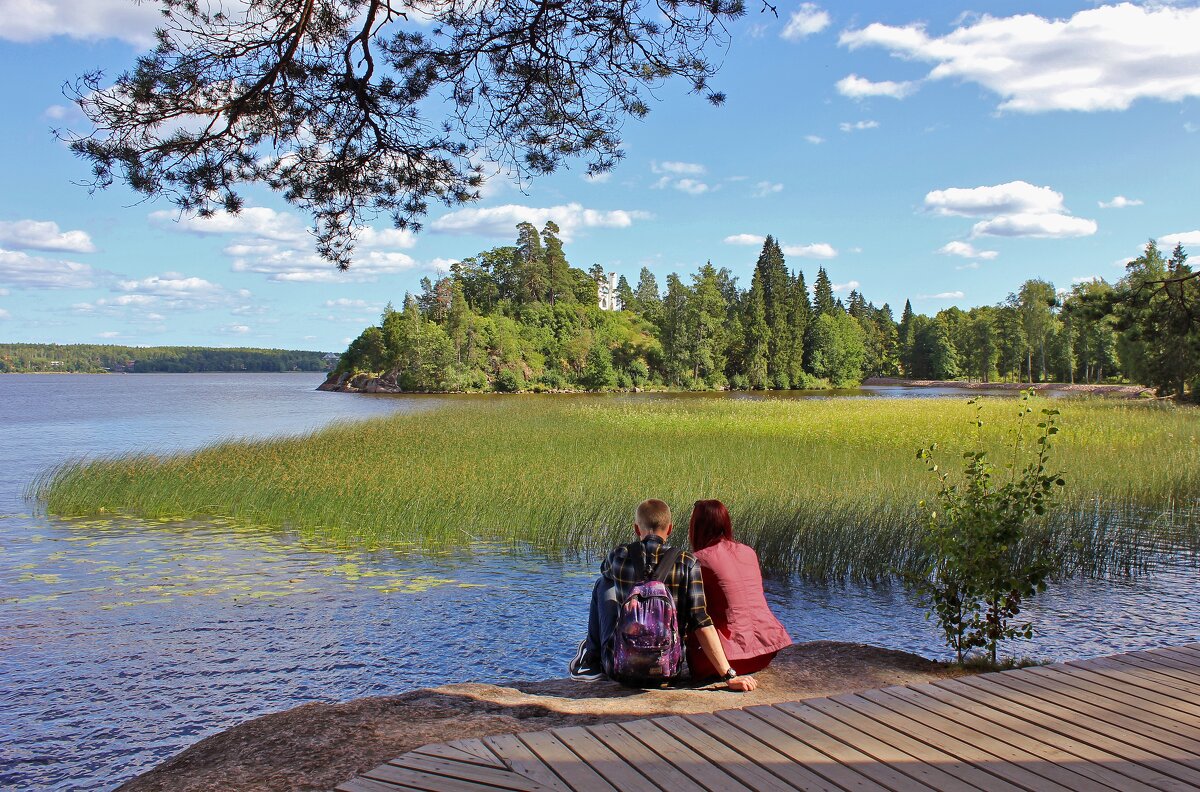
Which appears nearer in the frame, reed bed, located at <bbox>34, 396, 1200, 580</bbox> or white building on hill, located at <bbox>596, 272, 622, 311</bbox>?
reed bed, located at <bbox>34, 396, 1200, 580</bbox>

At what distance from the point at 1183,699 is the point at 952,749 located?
5.03 ft

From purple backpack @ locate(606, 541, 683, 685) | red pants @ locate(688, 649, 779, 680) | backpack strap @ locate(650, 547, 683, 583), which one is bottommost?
red pants @ locate(688, 649, 779, 680)

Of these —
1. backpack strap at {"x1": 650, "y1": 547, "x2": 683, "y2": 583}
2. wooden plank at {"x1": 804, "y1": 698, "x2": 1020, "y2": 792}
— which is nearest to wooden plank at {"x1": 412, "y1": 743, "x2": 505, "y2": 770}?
wooden plank at {"x1": 804, "y1": 698, "x2": 1020, "y2": 792}

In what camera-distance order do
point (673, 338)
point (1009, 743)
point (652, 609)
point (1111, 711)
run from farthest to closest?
point (673, 338)
point (652, 609)
point (1111, 711)
point (1009, 743)

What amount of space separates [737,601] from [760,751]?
222 cm

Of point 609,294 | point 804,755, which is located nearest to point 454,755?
point 804,755

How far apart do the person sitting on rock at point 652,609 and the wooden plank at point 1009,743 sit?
137 centimetres

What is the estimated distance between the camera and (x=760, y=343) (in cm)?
9856

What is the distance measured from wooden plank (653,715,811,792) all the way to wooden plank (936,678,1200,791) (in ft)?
4.40

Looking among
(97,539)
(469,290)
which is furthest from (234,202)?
(469,290)

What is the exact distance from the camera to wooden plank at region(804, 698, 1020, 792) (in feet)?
10.3

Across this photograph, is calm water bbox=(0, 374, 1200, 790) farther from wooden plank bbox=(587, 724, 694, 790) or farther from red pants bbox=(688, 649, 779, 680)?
wooden plank bbox=(587, 724, 694, 790)

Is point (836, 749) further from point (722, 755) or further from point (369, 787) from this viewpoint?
point (369, 787)

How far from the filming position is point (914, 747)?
11.5ft
